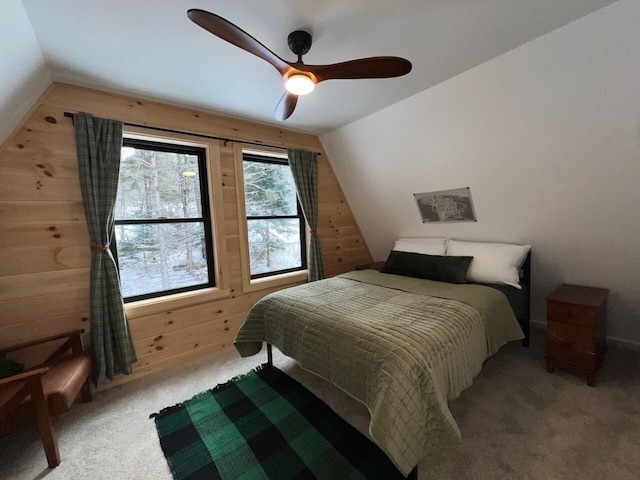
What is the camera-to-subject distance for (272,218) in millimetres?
3191

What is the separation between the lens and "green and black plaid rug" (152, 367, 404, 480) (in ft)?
4.54

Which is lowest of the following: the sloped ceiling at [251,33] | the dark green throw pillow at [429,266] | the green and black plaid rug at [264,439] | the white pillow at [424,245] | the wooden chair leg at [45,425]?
the green and black plaid rug at [264,439]

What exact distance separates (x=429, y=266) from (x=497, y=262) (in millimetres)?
585

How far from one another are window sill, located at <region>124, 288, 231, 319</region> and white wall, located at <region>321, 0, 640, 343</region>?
2173 mm

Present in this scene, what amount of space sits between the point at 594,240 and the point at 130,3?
3.48 m

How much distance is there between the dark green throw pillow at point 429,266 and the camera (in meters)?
2.51

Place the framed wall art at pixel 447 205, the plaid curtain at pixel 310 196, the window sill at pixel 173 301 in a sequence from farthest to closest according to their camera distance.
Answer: the plaid curtain at pixel 310 196 → the framed wall art at pixel 447 205 → the window sill at pixel 173 301

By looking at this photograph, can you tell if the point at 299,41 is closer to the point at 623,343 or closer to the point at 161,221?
the point at 161,221

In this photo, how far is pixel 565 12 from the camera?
137 centimetres

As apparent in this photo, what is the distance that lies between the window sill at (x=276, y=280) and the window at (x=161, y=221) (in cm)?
40

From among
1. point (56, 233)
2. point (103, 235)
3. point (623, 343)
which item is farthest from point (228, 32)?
point (623, 343)

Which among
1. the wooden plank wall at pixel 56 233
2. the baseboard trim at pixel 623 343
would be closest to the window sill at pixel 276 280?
the wooden plank wall at pixel 56 233

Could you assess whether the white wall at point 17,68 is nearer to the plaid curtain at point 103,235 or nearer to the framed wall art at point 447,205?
the plaid curtain at point 103,235

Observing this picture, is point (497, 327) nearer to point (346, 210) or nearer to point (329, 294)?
point (329, 294)
